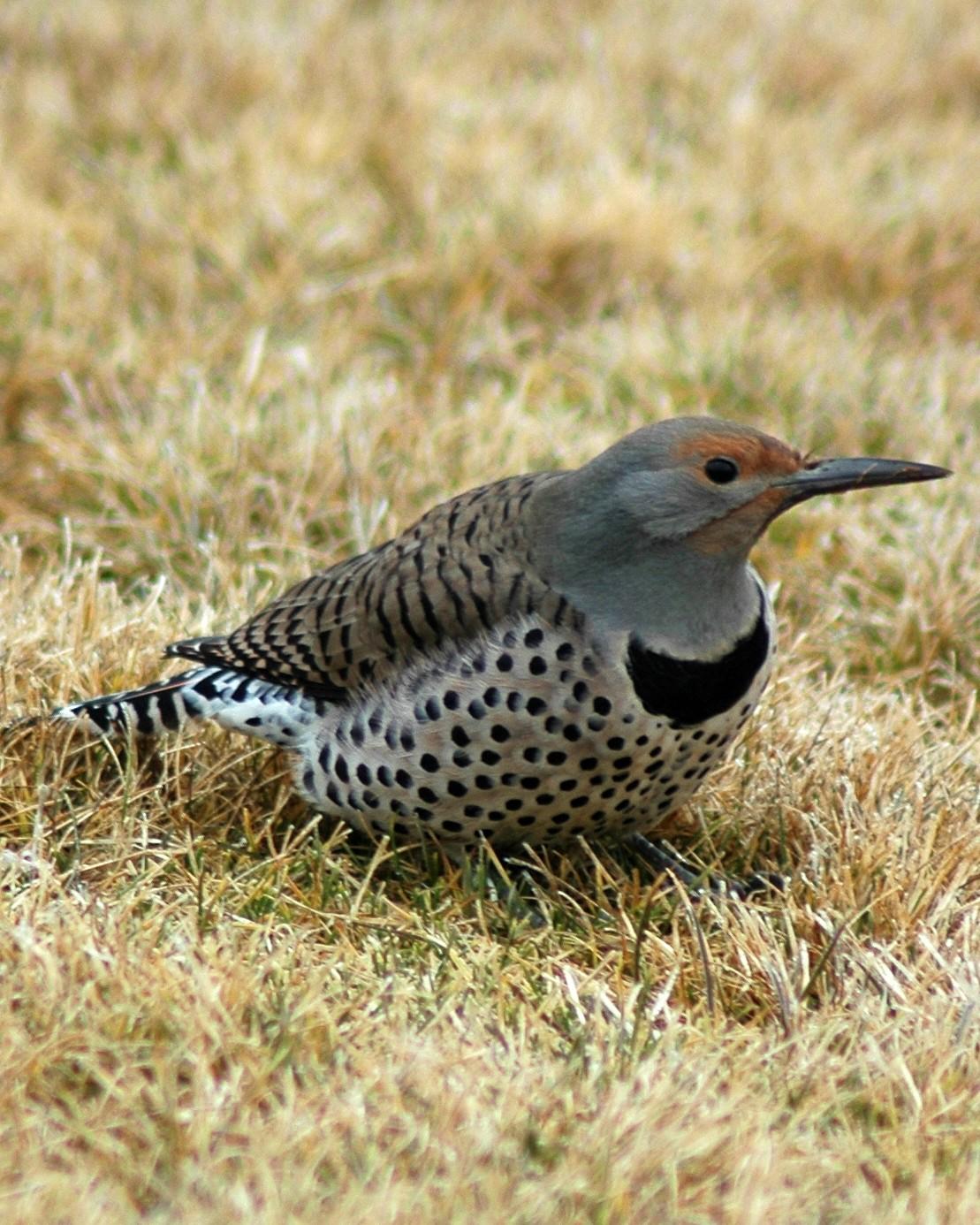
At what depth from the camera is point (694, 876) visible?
319 centimetres

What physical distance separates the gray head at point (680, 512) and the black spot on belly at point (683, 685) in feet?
0.29

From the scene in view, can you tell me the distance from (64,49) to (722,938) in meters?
5.89

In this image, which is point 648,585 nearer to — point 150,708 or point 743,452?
point 743,452

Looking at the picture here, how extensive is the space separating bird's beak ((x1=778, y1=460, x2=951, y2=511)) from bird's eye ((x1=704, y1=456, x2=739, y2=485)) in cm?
9

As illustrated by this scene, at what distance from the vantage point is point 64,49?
295 inches

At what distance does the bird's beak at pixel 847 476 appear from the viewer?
3.04m

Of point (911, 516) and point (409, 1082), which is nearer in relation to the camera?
point (409, 1082)

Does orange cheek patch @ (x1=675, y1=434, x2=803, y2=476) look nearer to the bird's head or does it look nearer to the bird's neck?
the bird's head

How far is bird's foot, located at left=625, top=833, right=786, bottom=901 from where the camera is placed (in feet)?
10.0

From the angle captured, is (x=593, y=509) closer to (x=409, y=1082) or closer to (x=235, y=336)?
(x=409, y=1082)

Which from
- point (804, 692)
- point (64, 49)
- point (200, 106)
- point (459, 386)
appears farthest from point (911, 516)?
point (64, 49)

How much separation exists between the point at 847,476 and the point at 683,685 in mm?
490

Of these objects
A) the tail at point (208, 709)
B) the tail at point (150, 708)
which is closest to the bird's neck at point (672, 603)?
the tail at point (208, 709)

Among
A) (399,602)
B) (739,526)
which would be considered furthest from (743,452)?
(399,602)
